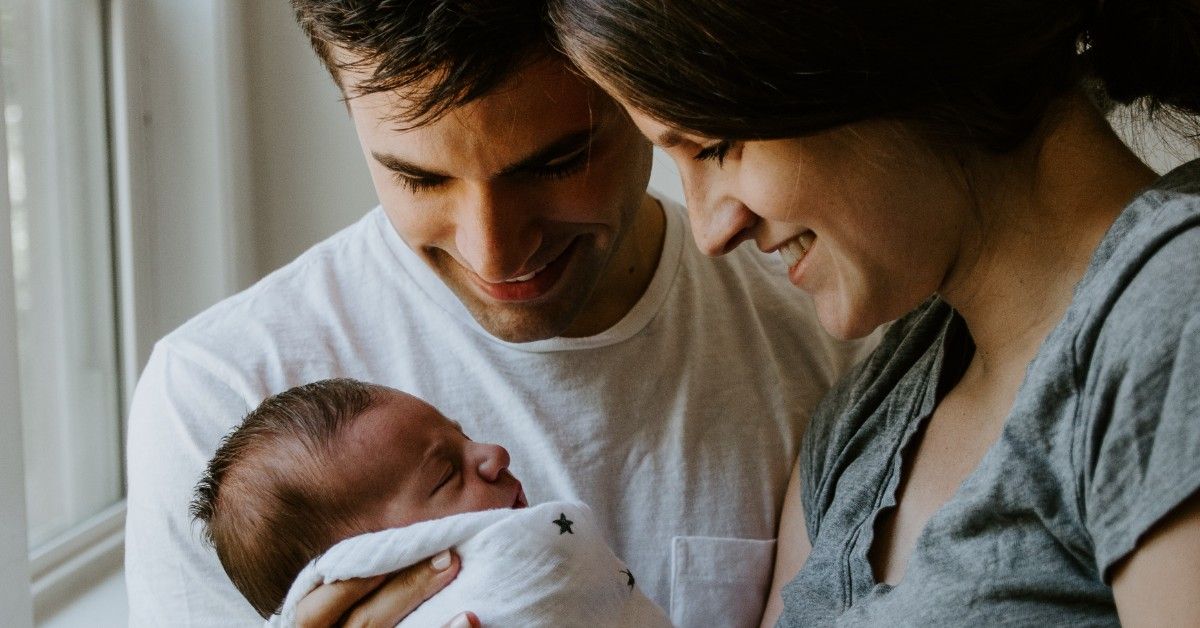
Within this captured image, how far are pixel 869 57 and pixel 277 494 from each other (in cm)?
79

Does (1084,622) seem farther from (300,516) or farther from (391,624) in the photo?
(300,516)

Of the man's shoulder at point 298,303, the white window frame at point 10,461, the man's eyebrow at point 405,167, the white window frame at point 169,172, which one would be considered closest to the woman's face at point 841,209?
the man's eyebrow at point 405,167

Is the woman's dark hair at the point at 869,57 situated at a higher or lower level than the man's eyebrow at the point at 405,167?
higher

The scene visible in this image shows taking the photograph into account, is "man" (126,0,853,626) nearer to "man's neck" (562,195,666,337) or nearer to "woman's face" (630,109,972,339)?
"man's neck" (562,195,666,337)

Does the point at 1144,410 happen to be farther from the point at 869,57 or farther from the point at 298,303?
the point at 298,303

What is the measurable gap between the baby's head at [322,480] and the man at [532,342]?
13cm

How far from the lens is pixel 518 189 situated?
1.31m

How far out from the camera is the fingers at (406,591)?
3.90ft

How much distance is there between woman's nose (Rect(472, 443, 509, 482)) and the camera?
129 centimetres

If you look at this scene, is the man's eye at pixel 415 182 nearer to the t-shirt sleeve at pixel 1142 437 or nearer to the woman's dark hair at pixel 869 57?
the woman's dark hair at pixel 869 57

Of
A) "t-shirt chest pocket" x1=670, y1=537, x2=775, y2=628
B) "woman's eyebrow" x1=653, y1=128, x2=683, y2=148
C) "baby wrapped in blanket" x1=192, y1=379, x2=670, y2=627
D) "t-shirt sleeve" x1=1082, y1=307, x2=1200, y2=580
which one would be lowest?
"t-shirt chest pocket" x1=670, y1=537, x2=775, y2=628

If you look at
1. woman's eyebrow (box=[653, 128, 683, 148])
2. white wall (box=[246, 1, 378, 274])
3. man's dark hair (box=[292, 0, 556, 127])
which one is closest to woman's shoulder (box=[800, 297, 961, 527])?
woman's eyebrow (box=[653, 128, 683, 148])

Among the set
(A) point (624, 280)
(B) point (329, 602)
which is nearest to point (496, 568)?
(B) point (329, 602)

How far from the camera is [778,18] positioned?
33.9 inches
